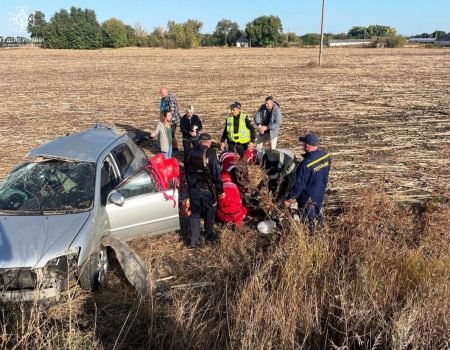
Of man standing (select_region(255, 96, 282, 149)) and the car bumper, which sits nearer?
the car bumper

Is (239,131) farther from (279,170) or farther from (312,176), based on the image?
(312,176)

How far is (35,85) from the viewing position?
25500 millimetres

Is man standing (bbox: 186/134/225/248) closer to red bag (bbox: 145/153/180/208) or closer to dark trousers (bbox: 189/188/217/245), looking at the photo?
dark trousers (bbox: 189/188/217/245)

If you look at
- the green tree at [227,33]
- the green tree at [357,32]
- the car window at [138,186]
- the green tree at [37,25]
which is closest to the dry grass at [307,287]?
the car window at [138,186]

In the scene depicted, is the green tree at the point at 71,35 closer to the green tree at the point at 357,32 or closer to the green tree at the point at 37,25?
the green tree at the point at 37,25

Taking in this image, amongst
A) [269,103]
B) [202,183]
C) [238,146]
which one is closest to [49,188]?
[202,183]

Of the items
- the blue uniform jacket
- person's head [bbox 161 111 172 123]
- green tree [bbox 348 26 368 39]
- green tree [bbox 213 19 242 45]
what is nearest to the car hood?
the blue uniform jacket

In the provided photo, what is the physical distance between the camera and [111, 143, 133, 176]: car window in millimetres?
6035

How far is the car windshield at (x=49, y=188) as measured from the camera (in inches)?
193

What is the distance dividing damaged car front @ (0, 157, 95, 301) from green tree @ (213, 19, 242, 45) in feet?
402

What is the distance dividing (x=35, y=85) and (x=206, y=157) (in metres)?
23.3

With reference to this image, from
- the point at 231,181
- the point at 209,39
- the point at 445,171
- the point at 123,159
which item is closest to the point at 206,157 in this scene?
Result: the point at 231,181

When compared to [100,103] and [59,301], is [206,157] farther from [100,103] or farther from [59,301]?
[100,103]

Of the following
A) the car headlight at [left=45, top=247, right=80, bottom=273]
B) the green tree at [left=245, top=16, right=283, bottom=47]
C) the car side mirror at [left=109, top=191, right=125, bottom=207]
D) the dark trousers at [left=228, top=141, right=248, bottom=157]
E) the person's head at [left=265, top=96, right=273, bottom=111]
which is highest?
the green tree at [left=245, top=16, right=283, bottom=47]
